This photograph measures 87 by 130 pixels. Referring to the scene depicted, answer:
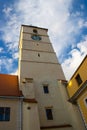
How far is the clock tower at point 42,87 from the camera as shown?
16.0 m

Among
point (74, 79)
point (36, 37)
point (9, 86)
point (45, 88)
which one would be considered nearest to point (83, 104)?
point (74, 79)

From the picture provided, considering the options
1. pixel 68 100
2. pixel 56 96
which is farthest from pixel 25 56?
pixel 68 100

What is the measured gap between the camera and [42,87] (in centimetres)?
2009

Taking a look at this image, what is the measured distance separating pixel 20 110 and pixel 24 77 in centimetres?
584

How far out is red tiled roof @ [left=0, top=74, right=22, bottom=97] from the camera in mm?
17245

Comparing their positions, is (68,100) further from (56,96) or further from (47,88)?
(47,88)

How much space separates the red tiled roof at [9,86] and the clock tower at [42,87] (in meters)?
0.87

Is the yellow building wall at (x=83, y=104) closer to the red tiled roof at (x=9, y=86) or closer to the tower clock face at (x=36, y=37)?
the red tiled roof at (x=9, y=86)

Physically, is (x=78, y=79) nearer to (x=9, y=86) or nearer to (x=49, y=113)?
(x=49, y=113)

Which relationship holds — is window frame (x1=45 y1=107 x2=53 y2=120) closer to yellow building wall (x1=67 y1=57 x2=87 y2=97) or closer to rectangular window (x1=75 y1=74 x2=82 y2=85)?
yellow building wall (x1=67 y1=57 x2=87 y2=97)

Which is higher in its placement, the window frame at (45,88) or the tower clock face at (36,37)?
the tower clock face at (36,37)

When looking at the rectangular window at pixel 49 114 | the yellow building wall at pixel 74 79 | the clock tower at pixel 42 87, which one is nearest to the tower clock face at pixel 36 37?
the clock tower at pixel 42 87

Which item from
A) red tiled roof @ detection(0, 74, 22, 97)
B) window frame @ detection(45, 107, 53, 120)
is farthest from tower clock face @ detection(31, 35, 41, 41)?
window frame @ detection(45, 107, 53, 120)

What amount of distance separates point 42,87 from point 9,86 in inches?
174
